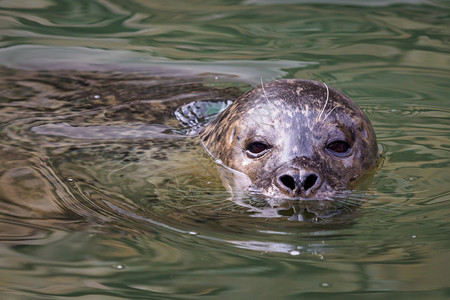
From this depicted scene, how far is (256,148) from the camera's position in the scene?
4.86 metres

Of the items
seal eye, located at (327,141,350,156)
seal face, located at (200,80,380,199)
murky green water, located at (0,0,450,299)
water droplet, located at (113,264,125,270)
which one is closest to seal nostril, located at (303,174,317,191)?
seal face, located at (200,80,380,199)

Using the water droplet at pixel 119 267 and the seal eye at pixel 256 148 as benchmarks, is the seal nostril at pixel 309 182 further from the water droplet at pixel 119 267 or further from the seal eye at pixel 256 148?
the water droplet at pixel 119 267

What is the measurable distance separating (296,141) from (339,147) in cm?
31

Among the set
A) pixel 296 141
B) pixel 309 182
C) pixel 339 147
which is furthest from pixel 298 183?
pixel 339 147

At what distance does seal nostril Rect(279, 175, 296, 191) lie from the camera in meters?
4.21

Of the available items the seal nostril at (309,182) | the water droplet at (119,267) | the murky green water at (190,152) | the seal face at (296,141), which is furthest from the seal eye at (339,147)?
the water droplet at (119,267)

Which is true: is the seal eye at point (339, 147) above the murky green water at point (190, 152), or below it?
above

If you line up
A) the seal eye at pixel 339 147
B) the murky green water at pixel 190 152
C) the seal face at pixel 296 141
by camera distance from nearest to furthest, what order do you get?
the murky green water at pixel 190 152
the seal face at pixel 296 141
the seal eye at pixel 339 147

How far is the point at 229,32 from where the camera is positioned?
26.7 feet

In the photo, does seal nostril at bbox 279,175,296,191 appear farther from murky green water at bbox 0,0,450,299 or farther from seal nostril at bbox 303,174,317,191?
murky green water at bbox 0,0,450,299

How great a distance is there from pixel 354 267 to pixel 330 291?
0.96 feet

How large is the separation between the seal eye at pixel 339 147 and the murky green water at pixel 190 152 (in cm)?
27

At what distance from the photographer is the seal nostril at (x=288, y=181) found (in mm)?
4208

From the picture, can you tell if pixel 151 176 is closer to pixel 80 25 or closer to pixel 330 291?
pixel 330 291
